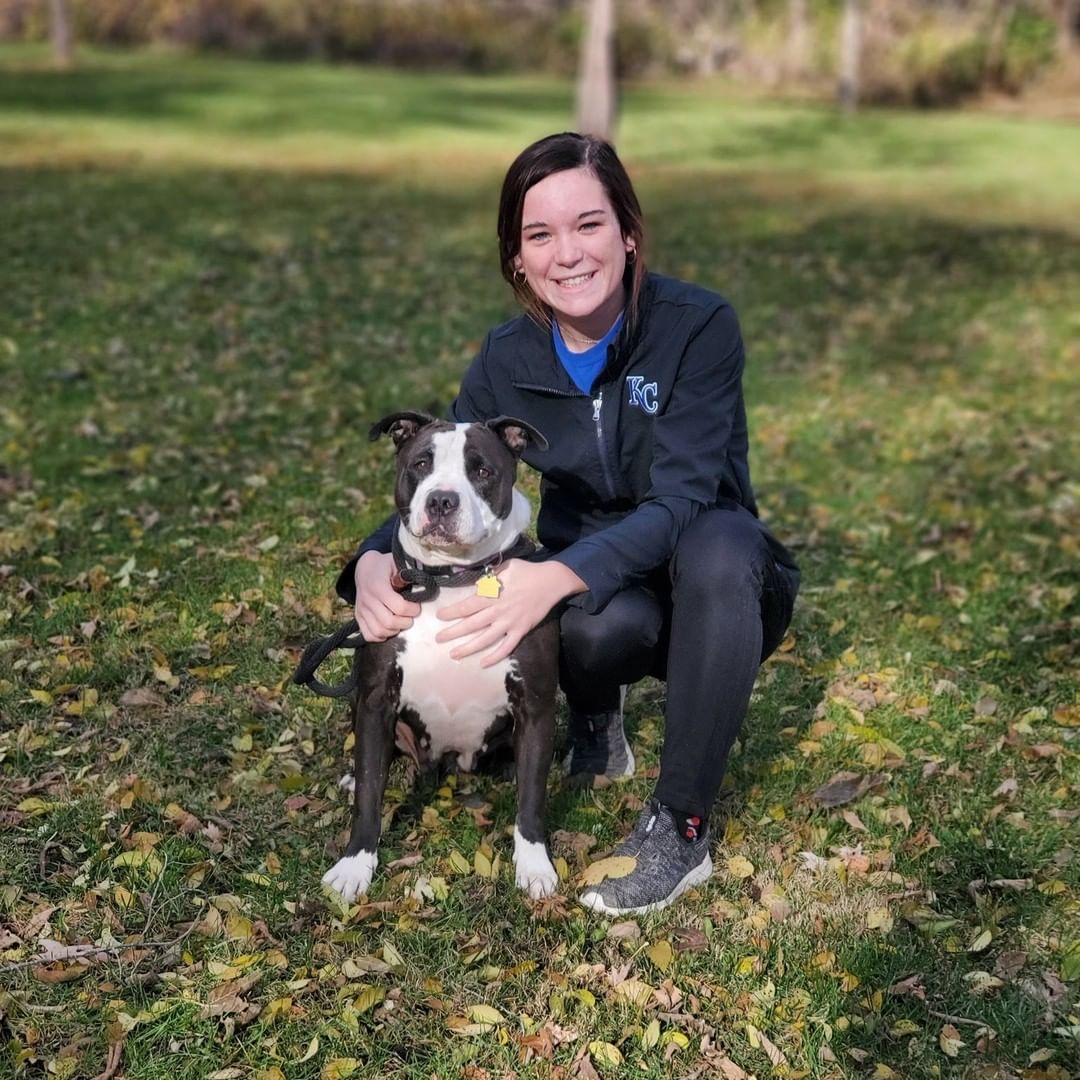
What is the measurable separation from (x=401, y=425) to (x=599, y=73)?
19.3m

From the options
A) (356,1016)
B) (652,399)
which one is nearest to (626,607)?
(652,399)

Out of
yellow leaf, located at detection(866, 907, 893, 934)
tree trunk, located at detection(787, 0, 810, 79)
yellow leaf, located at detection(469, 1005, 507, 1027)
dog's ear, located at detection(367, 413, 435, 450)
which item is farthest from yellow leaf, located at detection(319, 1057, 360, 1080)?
tree trunk, located at detection(787, 0, 810, 79)

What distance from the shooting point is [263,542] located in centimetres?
590

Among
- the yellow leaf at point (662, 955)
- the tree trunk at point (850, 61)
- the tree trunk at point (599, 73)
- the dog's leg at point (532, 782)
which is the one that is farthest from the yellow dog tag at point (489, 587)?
the tree trunk at point (850, 61)

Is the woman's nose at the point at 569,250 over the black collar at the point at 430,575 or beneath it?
over

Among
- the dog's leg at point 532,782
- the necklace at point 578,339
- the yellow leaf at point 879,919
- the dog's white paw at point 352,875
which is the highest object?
the necklace at point 578,339

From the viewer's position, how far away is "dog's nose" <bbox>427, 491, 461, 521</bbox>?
315 cm

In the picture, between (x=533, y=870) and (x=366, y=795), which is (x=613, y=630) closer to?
(x=533, y=870)

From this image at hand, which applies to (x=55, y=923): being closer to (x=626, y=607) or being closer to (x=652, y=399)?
(x=626, y=607)

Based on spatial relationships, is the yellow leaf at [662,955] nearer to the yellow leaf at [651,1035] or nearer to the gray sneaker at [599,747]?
the yellow leaf at [651,1035]

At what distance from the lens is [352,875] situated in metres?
3.48

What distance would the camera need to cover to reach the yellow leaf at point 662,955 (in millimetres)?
3221

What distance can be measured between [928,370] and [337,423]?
4.79 meters

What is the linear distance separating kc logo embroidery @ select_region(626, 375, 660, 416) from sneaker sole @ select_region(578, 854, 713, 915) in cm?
127
